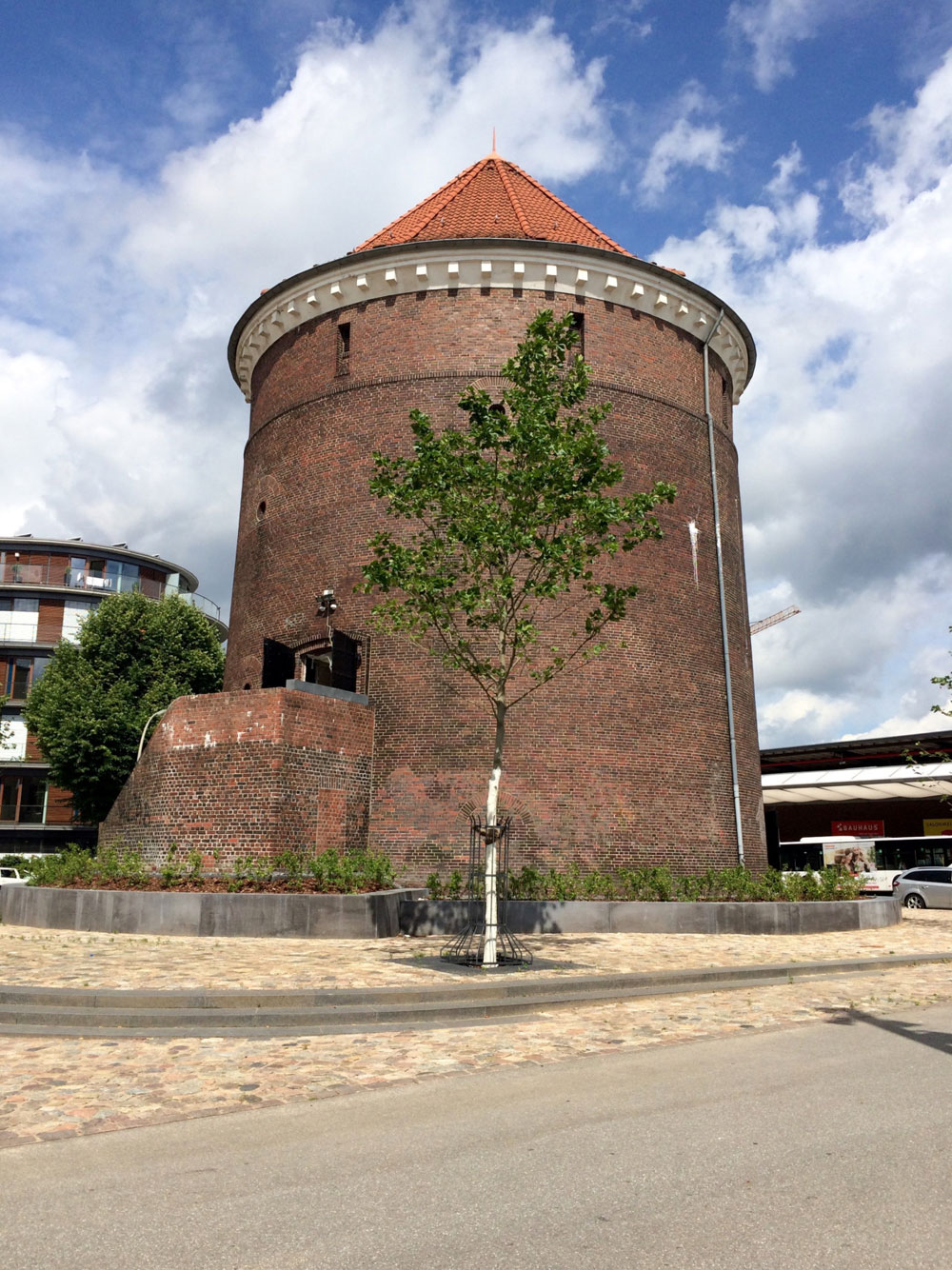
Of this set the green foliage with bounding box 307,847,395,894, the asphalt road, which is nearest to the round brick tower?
the green foliage with bounding box 307,847,395,894

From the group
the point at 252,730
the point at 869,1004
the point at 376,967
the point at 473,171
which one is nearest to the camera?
the point at 869,1004

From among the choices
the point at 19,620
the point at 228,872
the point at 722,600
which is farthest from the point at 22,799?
the point at 722,600

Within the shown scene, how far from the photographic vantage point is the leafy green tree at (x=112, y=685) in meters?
32.2

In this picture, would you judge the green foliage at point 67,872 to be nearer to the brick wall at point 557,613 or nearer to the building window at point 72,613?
the brick wall at point 557,613

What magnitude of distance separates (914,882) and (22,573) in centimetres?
4337

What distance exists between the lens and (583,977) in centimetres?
1080

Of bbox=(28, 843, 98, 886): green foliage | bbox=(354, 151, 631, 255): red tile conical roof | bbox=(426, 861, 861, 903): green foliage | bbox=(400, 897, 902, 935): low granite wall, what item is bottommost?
bbox=(400, 897, 902, 935): low granite wall

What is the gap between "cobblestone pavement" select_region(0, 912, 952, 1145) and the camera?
6289 millimetres

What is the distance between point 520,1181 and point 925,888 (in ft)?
103

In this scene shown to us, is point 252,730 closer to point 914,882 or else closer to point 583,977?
point 583,977

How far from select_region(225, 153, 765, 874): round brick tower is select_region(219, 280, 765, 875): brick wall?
0.04 metres

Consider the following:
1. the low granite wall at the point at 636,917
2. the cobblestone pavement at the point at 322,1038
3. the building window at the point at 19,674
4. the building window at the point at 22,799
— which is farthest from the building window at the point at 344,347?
the building window at the point at 19,674

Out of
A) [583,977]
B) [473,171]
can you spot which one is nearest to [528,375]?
[583,977]

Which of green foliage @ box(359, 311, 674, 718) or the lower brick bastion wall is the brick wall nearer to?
the lower brick bastion wall
